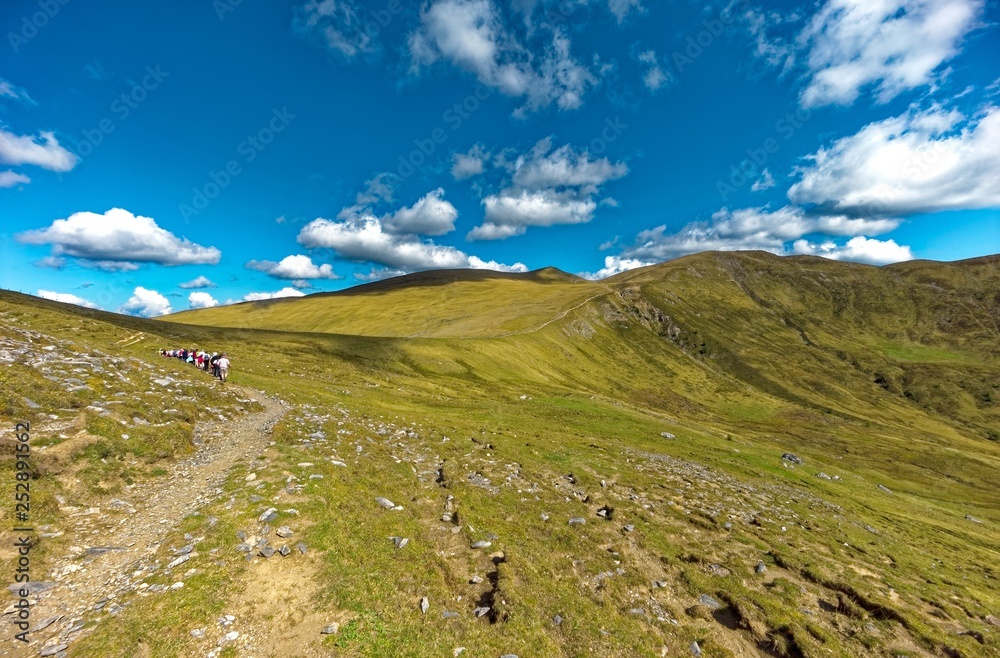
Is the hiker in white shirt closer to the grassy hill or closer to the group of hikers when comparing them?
the group of hikers

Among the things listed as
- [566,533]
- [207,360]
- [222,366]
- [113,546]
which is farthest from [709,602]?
[207,360]

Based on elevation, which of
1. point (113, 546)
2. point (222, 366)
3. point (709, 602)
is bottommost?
point (709, 602)

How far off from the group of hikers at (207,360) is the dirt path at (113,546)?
2160 centimetres

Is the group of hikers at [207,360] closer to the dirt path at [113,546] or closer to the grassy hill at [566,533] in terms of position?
the grassy hill at [566,533]

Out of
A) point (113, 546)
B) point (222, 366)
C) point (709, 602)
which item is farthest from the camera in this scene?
point (222, 366)

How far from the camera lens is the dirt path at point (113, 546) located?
1052cm

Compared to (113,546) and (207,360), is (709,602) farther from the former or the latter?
(207,360)

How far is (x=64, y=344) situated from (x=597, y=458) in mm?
43933

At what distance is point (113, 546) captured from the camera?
13953mm

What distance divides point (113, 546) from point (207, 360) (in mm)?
41846

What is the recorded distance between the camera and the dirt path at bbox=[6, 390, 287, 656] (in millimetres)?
10516

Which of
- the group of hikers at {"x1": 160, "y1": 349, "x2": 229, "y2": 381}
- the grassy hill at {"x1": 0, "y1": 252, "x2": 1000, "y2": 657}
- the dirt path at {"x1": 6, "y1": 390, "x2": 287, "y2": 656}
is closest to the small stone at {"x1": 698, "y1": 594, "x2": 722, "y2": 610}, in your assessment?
the grassy hill at {"x1": 0, "y1": 252, "x2": 1000, "y2": 657}

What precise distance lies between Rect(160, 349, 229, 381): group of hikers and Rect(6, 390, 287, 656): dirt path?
850 inches

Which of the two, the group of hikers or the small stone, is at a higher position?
the group of hikers
